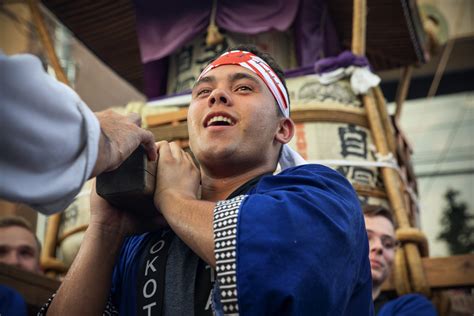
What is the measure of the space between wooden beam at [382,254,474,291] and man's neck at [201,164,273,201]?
198 centimetres

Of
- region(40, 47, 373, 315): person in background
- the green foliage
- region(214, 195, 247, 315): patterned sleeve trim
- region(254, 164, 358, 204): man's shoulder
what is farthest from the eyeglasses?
the green foliage

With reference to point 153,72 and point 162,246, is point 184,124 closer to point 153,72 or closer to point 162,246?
point 153,72

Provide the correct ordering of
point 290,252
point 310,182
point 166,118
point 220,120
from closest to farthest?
point 290,252
point 310,182
point 220,120
point 166,118

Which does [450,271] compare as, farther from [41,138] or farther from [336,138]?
[41,138]

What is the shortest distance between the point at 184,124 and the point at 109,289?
2278 mm

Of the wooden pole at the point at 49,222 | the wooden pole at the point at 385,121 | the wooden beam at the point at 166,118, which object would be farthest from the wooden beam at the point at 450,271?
the wooden pole at the point at 49,222

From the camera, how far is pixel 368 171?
4168 mm

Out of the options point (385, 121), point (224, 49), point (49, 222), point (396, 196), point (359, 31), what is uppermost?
point (224, 49)

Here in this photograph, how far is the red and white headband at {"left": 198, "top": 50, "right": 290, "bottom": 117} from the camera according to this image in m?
2.26

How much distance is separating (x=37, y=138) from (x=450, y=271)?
9.58 ft

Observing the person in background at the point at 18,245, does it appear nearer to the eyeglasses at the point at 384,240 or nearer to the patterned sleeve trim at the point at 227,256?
the eyeglasses at the point at 384,240

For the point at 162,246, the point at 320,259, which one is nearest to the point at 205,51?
the point at 162,246

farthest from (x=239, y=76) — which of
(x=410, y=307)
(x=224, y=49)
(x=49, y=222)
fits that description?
(x=224, y=49)

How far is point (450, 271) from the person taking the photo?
3725 millimetres
